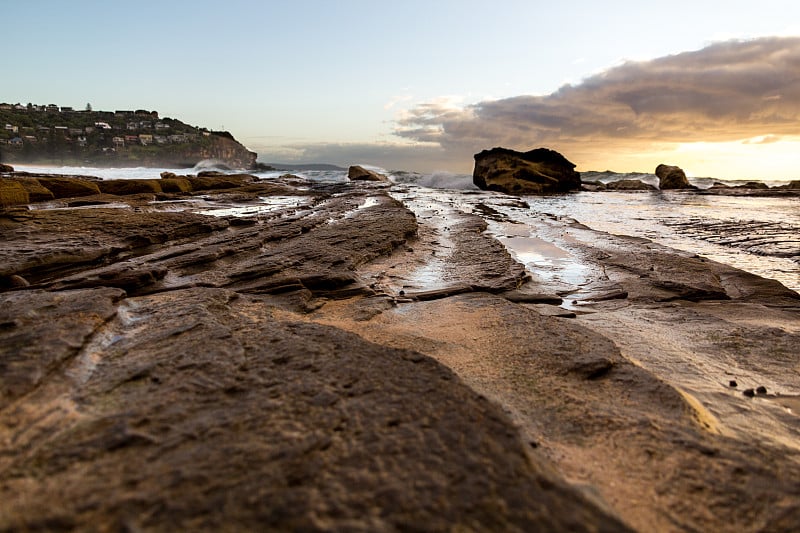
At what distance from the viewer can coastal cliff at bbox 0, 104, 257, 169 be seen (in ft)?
240

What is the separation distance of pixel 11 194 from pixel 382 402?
1262 centimetres

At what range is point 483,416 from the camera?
7.57 feet

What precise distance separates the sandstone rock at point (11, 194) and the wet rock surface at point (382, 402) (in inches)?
221

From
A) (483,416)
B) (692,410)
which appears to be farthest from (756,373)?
(483,416)

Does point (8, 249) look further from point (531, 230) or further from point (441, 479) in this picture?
point (531, 230)

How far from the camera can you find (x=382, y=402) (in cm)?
243

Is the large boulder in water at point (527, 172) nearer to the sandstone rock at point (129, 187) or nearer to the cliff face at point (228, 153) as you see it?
the sandstone rock at point (129, 187)

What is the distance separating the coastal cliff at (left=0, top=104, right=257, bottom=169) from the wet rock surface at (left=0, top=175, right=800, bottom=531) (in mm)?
86835

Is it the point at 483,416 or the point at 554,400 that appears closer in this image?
the point at 483,416

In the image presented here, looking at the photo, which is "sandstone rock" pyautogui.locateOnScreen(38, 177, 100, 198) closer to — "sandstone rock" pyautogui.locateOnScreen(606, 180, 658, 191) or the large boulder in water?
the large boulder in water

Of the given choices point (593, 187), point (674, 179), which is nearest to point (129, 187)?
point (593, 187)

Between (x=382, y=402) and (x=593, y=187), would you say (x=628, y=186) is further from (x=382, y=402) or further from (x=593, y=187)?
(x=382, y=402)

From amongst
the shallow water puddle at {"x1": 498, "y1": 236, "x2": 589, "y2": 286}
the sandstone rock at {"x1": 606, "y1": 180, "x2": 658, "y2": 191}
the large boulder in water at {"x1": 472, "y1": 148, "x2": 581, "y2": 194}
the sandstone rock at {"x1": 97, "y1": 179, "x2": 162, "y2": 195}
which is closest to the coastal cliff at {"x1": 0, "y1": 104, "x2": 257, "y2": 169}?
the large boulder in water at {"x1": 472, "y1": 148, "x2": 581, "y2": 194}

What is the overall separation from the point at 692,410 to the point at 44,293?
5.80 meters
